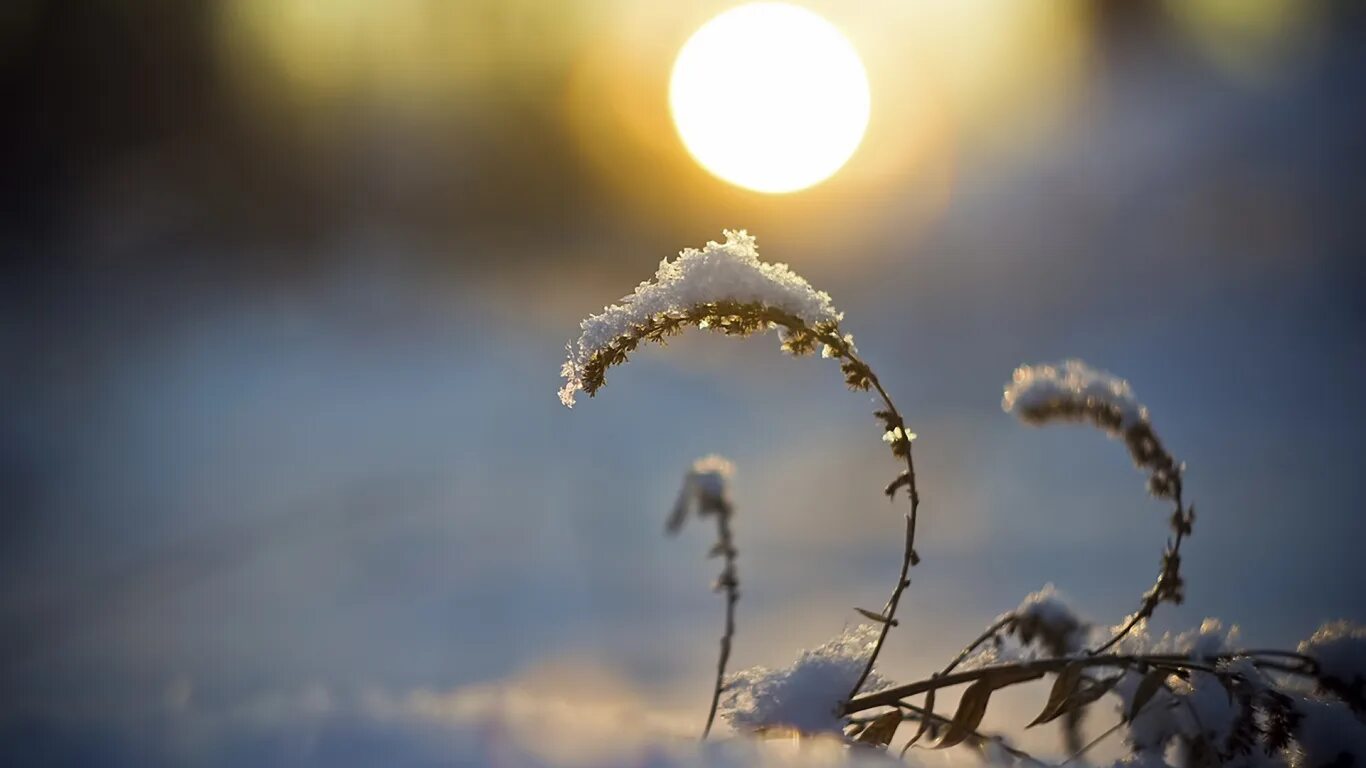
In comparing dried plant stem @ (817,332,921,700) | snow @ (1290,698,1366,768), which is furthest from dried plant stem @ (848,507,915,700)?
snow @ (1290,698,1366,768)

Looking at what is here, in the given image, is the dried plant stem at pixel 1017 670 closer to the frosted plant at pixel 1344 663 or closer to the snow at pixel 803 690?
the snow at pixel 803 690

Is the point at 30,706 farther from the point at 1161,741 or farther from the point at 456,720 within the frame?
the point at 1161,741

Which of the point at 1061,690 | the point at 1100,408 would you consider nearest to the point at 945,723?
the point at 1061,690

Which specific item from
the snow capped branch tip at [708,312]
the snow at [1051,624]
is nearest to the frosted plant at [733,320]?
the snow capped branch tip at [708,312]

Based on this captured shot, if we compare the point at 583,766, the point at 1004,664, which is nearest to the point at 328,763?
the point at 583,766

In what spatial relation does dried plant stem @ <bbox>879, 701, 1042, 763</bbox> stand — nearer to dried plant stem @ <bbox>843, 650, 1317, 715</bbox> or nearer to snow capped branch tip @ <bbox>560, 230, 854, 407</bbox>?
dried plant stem @ <bbox>843, 650, 1317, 715</bbox>
